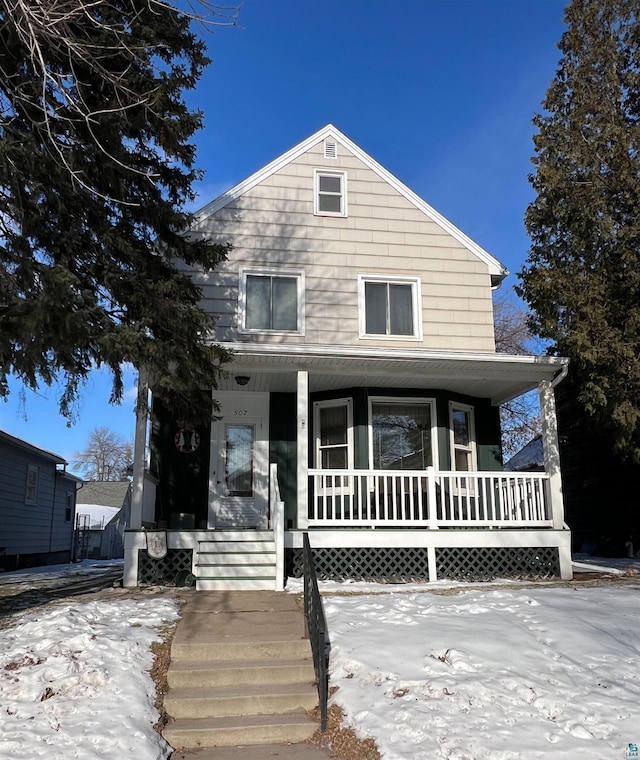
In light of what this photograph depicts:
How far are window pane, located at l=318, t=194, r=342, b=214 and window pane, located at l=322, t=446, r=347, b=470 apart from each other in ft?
15.4

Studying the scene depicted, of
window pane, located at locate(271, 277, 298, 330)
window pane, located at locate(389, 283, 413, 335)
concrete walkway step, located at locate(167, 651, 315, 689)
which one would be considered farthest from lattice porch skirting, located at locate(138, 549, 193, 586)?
window pane, located at locate(389, 283, 413, 335)

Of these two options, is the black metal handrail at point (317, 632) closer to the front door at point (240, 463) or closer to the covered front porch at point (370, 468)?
the covered front porch at point (370, 468)

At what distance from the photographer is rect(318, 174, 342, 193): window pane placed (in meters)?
12.8

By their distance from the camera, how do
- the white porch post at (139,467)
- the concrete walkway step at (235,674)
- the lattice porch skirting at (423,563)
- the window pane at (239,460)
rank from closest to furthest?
the concrete walkway step at (235,674)
the white porch post at (139,467)
the lattice porch skirting at (423,563)
the window pane at (239,460)

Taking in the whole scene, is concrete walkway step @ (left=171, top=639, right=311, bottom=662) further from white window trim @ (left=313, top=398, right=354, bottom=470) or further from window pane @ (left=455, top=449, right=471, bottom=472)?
window pane @ (left=455, top=449, right=471, bottom=472)

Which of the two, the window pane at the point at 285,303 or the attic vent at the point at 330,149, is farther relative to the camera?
the attic vent at the point at 330,149

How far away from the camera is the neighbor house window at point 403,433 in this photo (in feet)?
37.5

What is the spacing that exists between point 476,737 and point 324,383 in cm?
725

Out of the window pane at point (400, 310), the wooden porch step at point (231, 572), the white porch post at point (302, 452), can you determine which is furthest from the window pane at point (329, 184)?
the wooden porch step at point (231, 572)

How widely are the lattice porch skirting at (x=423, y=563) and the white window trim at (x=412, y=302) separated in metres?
4.10

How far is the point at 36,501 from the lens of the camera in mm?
18984

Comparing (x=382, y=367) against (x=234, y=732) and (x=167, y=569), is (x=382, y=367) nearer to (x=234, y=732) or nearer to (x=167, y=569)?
(x=167, y=569)

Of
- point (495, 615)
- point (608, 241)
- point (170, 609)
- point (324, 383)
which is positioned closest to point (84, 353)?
point (170, 609)

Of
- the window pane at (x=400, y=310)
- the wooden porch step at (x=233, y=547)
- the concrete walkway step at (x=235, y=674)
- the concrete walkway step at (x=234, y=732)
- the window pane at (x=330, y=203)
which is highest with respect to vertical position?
the window pane at (x=330, y=203)
